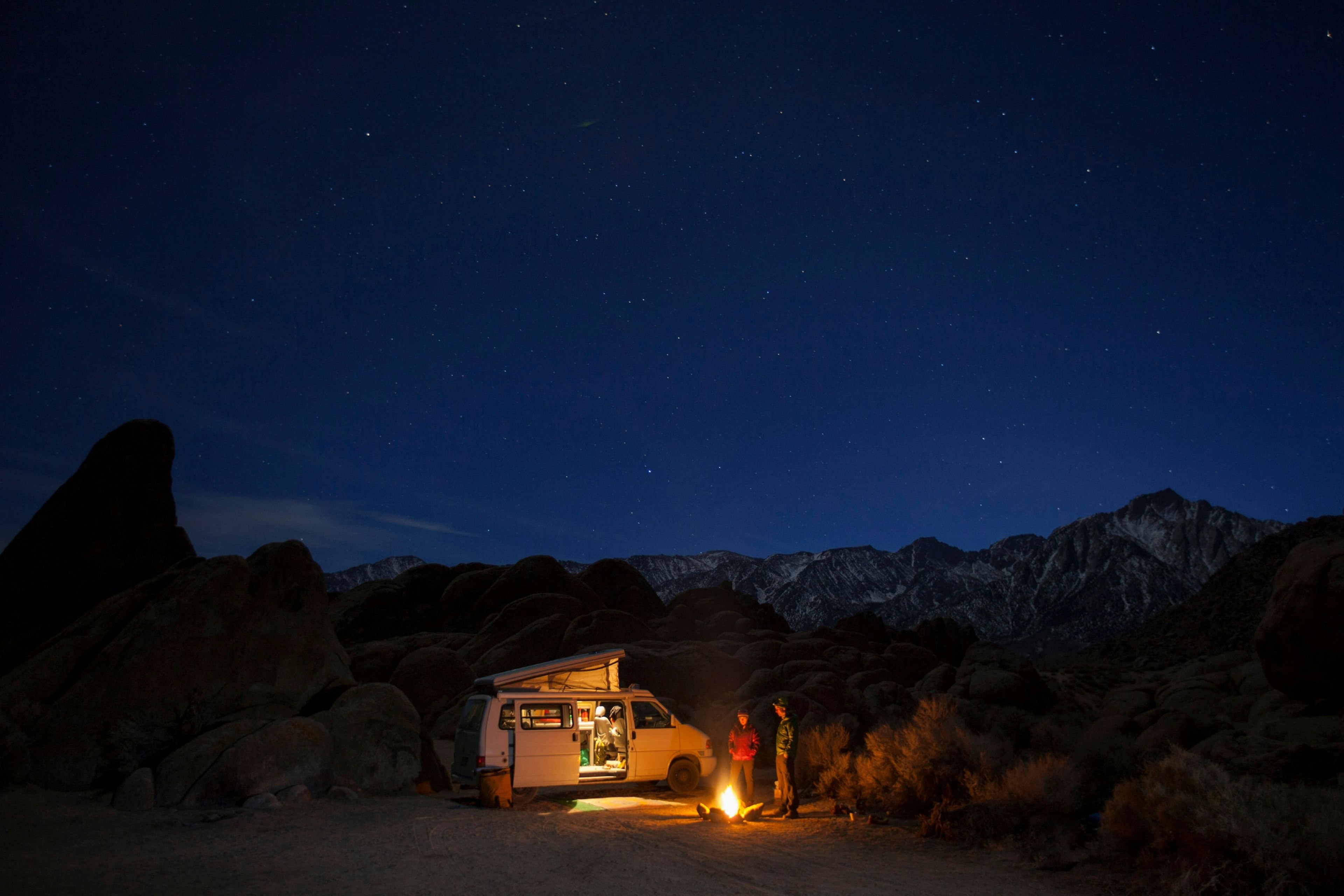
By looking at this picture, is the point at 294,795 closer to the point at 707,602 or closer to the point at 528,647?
the point at 528,647

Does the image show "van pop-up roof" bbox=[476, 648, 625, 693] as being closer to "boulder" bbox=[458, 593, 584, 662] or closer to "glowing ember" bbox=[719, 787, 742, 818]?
"glowing ember" bbox=[719, 787, 742, 818]

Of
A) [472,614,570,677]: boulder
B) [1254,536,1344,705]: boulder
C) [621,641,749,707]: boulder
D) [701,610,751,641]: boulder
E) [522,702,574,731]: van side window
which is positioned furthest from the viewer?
[701,610,751,641]: boulder

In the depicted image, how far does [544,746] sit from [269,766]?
4.61 m

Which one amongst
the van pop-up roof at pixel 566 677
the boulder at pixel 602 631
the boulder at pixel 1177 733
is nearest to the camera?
the van pop-up roof at pixel 566 677

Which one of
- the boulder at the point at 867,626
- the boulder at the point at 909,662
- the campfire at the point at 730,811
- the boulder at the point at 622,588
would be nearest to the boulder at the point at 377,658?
the boulder at the point at 622,588

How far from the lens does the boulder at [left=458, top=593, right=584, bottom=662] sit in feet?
129

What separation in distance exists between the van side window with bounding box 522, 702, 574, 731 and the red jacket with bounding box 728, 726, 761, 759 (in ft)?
10.2

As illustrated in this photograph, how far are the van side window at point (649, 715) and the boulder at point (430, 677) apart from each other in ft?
58.6

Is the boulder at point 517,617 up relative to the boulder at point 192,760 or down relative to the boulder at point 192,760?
up

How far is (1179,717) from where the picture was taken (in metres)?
19.5

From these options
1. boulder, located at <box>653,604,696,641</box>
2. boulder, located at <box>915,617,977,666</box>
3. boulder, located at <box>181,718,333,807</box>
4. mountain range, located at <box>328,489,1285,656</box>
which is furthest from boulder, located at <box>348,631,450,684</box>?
mountain range, located at <box>328,489,1285,656</box>

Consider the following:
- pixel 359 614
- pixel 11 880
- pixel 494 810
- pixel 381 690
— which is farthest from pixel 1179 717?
pixel 359 614

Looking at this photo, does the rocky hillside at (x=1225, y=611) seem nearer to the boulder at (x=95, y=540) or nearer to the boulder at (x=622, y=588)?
the boulder at (x=622, y=588)

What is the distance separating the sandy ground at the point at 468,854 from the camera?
764 cm
